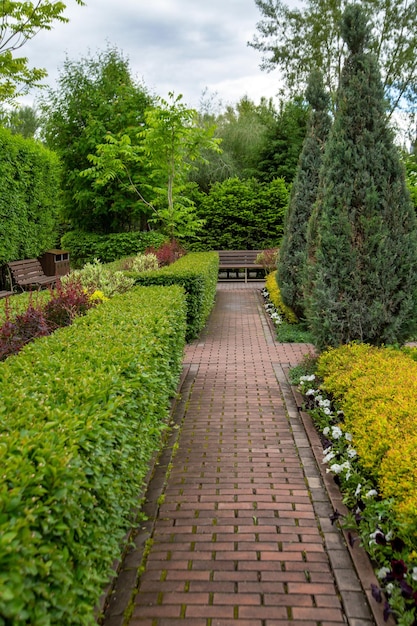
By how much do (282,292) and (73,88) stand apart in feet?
47.1

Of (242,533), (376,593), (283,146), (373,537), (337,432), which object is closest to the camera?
(376,593)

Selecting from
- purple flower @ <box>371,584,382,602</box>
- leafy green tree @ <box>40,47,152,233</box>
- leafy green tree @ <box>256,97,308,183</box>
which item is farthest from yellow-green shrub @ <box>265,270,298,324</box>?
leafy green tree @ <box>256,97,308,183</box>

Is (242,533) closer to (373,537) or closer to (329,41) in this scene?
(373,537)

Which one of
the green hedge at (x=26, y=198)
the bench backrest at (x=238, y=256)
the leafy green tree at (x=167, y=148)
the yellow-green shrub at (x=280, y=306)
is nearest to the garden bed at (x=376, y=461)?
the yellow-green shrub at (x=280, y=306)

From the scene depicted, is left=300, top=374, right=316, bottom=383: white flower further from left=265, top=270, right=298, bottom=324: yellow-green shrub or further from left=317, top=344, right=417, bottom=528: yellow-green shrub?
left=265, top=270, right=298, bottom=324: yellow-green shrub

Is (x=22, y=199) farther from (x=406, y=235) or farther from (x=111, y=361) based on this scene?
(x=111, y=361)

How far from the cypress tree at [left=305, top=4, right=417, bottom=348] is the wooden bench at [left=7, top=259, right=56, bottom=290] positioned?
23.9ft

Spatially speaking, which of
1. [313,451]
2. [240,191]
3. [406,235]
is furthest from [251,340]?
[240,191]

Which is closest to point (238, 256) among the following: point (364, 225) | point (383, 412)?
point (364, 225)

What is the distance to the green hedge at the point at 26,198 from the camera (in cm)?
1184

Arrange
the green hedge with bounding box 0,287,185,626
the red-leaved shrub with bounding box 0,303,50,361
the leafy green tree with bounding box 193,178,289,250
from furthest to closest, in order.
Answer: the leafy green tree with bounding box 193,178,289,250
the red-leaved shrub with bounding box 0,303,50,361
the green hedge with bounding box 0,287,185,626

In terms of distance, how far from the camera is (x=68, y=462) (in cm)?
193

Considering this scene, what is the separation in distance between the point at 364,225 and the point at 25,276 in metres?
8.73

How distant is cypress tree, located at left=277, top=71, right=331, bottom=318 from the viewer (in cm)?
938
